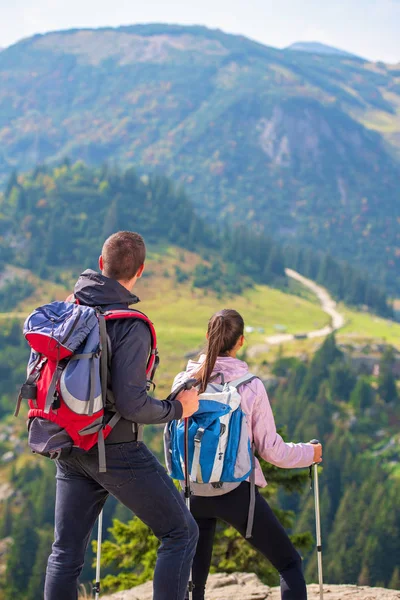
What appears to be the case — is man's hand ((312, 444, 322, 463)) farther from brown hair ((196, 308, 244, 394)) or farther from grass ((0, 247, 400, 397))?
grass ((0, 247, 400, 397))

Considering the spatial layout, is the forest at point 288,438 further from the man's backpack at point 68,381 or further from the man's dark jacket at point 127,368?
the man's backpack at point 68,381

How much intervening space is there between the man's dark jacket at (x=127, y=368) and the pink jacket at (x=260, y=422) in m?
0.90

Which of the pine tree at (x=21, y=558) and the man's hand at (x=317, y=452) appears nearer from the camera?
the man's hand at (x=317, y=452)

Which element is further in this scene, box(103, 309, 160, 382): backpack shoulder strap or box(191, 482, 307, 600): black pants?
box(191, 482, 307, 600): black pants

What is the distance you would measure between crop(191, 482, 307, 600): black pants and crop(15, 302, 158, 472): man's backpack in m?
1.24

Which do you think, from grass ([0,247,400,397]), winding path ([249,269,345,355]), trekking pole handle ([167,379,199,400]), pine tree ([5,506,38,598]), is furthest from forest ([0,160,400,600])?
trekking pole handle ([167,379,199,400])

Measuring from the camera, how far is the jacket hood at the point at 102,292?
536 cm

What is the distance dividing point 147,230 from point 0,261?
1493 inches

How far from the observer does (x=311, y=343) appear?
501 feet

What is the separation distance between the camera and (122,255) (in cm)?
544

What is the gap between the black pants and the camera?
5.93 meters

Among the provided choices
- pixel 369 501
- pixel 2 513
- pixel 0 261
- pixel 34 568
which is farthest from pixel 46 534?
pixel 0 261

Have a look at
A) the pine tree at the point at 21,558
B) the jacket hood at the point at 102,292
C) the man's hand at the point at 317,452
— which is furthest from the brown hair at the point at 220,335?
the pine tree at the point at 21,558

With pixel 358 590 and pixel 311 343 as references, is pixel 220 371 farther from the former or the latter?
pixel 311 343
